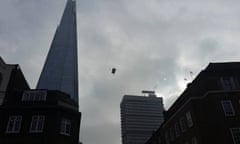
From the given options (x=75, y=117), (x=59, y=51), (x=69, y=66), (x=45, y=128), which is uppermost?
(x=59, y=51)

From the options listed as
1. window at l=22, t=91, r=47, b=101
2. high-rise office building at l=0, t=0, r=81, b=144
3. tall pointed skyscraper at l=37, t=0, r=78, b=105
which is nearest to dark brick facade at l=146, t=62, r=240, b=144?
high-rise office building at l=0, t=0, r=81, b=144

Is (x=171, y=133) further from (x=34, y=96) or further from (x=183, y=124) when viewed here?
(x=34, y=96)

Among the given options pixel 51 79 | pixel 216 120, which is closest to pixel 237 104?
pixel 216 120

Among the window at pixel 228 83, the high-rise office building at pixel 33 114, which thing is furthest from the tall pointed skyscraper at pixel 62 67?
the window at pixel 228 83

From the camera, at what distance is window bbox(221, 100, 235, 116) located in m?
34.5

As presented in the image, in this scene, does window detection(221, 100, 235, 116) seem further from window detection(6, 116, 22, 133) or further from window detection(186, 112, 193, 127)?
window detection(6, 116, 22, 133)

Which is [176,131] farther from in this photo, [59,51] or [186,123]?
[59,51]

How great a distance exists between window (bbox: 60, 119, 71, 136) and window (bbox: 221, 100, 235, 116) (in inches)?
950

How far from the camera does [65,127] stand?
107ft

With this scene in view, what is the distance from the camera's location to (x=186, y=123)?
39.2 meters

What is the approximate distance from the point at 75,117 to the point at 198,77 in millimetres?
21810

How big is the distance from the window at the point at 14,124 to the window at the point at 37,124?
186cm

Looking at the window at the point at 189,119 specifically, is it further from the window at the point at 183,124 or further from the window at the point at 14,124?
the window at the point at 14,124

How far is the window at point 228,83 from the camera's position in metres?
36.7
